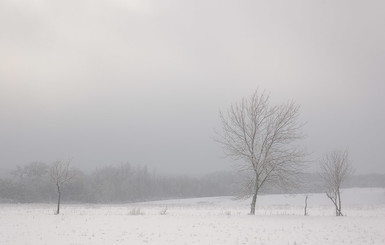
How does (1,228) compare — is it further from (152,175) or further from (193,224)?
(152,175)

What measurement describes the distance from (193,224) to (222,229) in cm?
241

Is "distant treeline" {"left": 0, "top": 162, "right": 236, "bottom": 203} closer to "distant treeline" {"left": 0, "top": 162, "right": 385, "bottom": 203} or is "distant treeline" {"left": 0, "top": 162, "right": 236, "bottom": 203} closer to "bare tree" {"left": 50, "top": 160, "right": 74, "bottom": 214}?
"distant treeline" {"left": 0, "top": 162, "right": 385, "bottom": 203}

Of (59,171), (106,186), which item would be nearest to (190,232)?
(59,171)

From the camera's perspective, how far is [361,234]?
53.5ft

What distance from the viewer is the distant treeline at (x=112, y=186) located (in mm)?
79688

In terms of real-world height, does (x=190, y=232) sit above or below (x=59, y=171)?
below

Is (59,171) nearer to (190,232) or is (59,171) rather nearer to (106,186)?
(190,232)

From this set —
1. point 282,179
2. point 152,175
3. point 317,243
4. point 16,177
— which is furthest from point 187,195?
point 317,243

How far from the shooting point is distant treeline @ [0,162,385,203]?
79.7m

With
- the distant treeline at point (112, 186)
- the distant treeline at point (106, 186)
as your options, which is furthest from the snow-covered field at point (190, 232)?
the distant treeline at point (106, 186)

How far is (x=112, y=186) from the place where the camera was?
111 metres

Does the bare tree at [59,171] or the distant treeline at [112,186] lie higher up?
the bare tree at [59,171]

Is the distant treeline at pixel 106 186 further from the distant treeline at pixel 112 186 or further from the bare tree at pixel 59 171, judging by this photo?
the bare tree at pixel 59 171

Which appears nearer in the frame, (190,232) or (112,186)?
(190,232)
